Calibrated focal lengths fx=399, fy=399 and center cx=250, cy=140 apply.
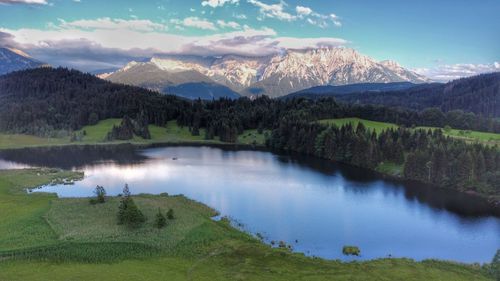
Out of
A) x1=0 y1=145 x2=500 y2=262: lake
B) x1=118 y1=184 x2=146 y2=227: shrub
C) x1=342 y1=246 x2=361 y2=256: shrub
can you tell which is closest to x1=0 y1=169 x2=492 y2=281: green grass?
x1=118 y1=184 x2=146 y2=227: shrub

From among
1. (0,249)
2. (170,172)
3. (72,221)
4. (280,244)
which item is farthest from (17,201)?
(280,244)

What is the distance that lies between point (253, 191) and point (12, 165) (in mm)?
86045

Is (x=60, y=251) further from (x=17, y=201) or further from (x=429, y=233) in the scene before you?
(x=429, y=233)

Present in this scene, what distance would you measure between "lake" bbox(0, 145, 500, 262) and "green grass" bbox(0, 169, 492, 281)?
6.03 m

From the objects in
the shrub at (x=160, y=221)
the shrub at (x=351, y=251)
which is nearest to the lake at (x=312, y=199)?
the shrub at (x=351, y=251)

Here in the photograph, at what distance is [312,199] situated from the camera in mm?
92062

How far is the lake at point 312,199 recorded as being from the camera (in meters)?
65.1

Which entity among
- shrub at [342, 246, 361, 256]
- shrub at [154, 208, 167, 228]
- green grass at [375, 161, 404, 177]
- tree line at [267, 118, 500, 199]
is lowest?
shrub at [342, 246, 361, 256]

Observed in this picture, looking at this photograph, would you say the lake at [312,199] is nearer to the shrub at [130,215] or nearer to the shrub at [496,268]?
the shrub at [496,268]

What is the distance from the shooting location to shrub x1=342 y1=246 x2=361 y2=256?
59384 mm

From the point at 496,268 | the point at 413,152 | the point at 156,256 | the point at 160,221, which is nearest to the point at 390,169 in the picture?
the point at 413,152

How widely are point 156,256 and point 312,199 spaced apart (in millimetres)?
46514

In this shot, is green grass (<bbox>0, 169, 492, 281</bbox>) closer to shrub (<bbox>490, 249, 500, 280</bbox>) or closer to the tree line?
shrub (<bbox>490, 249, 500, 280</bbox>)

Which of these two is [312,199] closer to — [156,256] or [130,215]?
[130,215]
